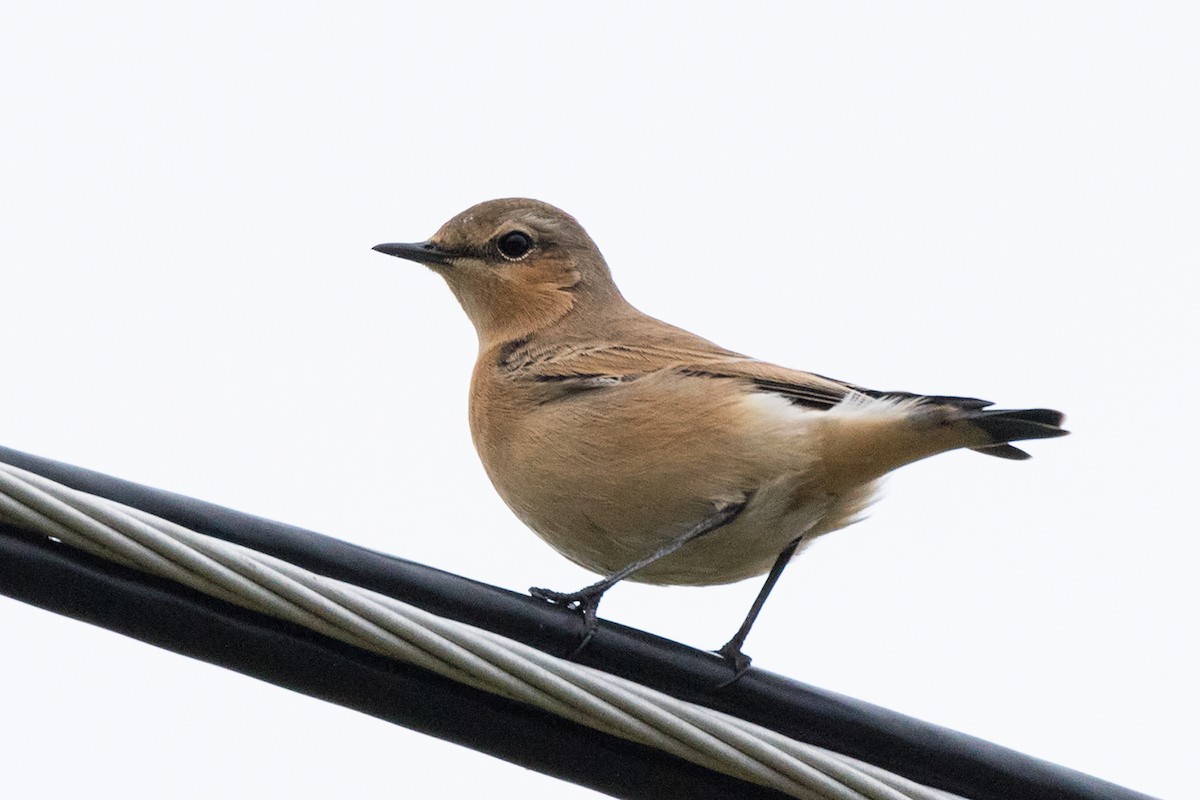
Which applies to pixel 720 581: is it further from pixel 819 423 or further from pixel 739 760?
pixel 739 760

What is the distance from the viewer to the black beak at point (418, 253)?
308 inches

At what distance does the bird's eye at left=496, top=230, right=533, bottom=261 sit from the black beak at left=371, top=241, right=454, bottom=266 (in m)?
0.29

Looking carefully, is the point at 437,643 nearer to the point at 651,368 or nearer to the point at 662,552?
the point at 662,552

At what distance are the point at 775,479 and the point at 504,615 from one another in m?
1.99

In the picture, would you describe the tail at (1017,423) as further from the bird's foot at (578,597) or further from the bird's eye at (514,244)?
the bird's eye at (514,244)

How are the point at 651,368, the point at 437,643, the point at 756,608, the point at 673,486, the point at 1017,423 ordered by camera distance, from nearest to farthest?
the point at 437,643
the point at 1017,423
the point at 673,486
the point at 756,608
the point at 651,368

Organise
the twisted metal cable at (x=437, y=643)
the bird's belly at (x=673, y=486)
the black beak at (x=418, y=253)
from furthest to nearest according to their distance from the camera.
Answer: the black beak at (x=418, y=253) < the bird's belly at (x=673, y=486) < the twisted metal cable at (x=437, y=643)

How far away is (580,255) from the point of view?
8203 millimetres

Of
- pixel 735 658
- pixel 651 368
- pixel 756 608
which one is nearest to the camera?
pixel 735 658

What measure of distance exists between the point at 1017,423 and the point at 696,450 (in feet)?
3.95

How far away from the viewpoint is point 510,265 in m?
7.88

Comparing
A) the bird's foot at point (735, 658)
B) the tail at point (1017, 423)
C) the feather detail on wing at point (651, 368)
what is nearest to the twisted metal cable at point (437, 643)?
the bird's foot at point (735, 658)

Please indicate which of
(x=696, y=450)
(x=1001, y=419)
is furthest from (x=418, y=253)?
(x=1001, y=419)

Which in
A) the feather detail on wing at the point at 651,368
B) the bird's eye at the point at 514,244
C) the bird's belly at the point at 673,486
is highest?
the bird's eye at the point at 514,244
